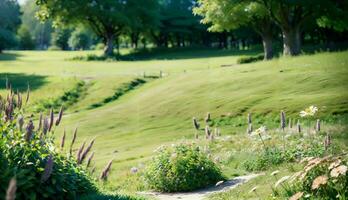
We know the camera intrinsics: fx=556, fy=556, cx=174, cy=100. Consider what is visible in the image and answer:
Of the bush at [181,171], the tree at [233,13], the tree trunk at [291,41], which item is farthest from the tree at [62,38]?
the bush at [181,171]

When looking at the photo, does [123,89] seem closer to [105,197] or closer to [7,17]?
[7,17]

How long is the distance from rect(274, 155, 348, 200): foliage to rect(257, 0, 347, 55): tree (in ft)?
128

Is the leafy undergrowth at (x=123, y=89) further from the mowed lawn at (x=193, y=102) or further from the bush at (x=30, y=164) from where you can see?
the bush at (x=30, y=164)

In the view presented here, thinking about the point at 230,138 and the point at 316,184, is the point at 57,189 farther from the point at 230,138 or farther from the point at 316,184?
the point at 230,138

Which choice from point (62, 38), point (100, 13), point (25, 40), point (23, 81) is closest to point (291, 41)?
point (23, 81)

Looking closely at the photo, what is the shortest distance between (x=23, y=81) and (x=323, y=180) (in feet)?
173

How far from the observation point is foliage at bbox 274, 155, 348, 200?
812cm

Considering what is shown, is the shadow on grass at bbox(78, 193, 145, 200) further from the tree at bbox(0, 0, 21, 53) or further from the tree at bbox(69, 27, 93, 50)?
the tree at bbox(69, 27, 93, 50)

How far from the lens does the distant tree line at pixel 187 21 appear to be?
50.1 metres

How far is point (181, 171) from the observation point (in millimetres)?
14562

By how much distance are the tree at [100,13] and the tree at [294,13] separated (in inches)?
1726

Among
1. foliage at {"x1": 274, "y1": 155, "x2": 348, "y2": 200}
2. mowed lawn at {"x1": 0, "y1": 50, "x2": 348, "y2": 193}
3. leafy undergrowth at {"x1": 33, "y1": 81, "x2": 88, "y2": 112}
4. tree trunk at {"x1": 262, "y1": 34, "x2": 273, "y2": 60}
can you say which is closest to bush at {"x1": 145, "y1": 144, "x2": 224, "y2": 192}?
mowed lawn at {"x1": 0, "y1": 50, "x2": 348, "y2": 193}

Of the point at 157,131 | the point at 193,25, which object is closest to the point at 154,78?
the point at 157,131

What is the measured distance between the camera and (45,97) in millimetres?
48375
